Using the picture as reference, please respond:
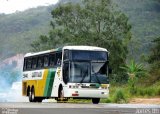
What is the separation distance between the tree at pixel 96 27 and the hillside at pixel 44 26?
29.7m

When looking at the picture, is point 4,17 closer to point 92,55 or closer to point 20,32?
point 20,32

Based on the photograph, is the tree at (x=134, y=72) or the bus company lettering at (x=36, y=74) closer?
the bus company lettering at (x=36, y=74)

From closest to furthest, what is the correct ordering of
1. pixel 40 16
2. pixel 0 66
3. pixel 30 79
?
1. pixel 30 79
2. pixel 0 66
3. pixel 40 16

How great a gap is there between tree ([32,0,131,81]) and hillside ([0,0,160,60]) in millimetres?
29720

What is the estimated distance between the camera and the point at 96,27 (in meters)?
76.2

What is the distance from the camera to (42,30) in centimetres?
13100

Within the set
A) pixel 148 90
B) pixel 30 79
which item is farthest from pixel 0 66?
pixel 30 79

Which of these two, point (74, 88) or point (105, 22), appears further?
point (105, 22)

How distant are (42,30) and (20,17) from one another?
77.4 feet

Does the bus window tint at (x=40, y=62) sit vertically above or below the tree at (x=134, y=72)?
above

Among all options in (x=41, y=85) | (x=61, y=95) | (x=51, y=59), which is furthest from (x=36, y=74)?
(x=61, y=95)

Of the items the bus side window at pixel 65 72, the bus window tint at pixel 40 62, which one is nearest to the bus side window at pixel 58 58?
the bus side window at pixel 65 72

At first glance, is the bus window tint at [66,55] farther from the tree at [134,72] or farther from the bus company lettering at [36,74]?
the tree at [134,72]

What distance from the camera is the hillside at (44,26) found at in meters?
122
